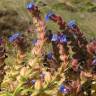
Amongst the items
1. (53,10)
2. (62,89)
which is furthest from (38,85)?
(53,10)

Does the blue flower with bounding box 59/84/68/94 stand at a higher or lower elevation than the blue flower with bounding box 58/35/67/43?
lower

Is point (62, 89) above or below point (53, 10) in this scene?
above

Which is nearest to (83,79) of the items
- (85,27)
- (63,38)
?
(63,38)

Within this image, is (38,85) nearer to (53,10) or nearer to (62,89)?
(62,89)

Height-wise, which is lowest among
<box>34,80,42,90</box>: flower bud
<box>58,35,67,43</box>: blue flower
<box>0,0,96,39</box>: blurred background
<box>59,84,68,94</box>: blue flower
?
<box>0,0,96,39</box>: blurred background

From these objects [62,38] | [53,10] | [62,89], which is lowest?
[53,10]

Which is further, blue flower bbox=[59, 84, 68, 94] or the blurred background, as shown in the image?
the blurred background

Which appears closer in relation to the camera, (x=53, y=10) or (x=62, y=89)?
(x=62, y=89)

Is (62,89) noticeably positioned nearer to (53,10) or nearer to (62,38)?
(62,38)

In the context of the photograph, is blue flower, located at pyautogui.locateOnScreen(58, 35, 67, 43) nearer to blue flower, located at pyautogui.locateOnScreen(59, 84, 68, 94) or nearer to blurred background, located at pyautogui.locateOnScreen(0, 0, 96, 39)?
blue flower, located at pyautogui.locateOnScreen(59, 84, 68, 94)

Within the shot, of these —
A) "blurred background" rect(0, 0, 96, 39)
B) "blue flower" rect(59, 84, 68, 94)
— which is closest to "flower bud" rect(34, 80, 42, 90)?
"blue flower" rect(59, 84, 68, 94)

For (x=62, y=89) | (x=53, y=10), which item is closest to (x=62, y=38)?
(x=62, y=89)

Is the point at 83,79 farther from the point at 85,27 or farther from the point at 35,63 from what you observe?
the point at 85,27
